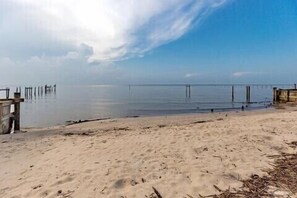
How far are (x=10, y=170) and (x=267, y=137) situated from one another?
22.4ft

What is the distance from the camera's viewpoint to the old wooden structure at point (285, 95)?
129ft

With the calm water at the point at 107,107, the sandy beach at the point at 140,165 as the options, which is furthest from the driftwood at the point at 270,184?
the calm water at the point at 107,107

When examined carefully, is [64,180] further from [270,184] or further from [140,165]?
[270,184]

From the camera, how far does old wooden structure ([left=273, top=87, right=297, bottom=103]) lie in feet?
129

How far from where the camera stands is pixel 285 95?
137 ft

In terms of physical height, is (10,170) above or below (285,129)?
below

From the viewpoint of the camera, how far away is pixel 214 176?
5.36 metres

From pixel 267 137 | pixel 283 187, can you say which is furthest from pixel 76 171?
pixel 267 137

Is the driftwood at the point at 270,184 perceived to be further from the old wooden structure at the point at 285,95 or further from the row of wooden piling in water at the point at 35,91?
the row of wooden piling in water at the point at 35,91

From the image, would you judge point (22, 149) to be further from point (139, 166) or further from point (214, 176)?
point (214, 176)

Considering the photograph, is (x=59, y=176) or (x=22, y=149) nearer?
(x=59, y=176)

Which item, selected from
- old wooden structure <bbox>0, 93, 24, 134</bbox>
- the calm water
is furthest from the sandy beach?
the calm water

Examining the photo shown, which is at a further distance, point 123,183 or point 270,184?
point 123,183

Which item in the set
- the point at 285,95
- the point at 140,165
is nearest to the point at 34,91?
the point at 285,95
